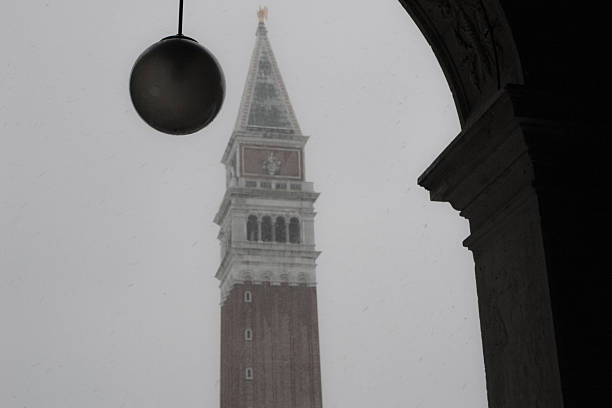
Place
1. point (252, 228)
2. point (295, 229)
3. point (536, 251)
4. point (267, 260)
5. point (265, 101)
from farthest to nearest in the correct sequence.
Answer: point (265, 101) < point (295, 229) < point (252, 228) < point (267, 260) < point (536, 251)

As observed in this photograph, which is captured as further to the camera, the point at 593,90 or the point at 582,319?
the point at 593,90

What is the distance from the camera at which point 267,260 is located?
37.6 m

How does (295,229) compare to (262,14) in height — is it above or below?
below

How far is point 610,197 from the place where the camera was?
2080 millimetres

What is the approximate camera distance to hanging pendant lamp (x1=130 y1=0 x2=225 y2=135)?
2.20 metres

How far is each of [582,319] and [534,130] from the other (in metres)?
0.40

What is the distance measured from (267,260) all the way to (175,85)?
35464mm

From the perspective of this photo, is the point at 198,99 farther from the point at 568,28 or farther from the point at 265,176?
the point at 265,176

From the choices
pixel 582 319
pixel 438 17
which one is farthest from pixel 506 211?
pixel 438 17

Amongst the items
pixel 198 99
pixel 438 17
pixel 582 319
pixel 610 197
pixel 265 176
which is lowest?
pixel 582 319

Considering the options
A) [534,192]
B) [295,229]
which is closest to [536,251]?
[534,192]

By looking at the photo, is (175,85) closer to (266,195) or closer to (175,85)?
(175,85)

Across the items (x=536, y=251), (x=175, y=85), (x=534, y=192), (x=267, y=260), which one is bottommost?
(x=536, y=251)

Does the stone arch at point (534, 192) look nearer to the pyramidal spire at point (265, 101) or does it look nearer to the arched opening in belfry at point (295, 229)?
the arched opening in belfry at point (295, 229)
